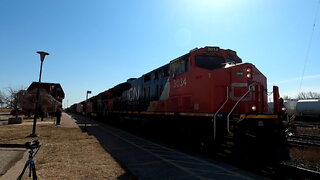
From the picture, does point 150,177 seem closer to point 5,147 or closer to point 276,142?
point 276,142

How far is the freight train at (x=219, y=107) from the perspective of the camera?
7.72m

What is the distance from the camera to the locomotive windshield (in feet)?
34.0

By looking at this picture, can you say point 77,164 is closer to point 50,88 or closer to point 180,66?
point 180,66

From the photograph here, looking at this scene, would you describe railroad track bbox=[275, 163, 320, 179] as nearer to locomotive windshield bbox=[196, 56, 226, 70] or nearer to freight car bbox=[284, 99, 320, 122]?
locomotive windshield bbox=[196, 56, 226, 70]

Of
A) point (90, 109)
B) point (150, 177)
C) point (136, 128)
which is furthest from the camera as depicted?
point (90, 109)

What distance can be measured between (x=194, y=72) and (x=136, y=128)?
9.39 meters

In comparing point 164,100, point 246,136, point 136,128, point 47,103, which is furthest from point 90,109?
point 246,136

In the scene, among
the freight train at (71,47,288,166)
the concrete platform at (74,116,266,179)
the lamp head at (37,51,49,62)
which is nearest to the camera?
the concrete platform at (74,116,266,179)

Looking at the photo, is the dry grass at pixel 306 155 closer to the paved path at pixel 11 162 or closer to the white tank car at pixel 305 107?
the paved path at pixel 11 162

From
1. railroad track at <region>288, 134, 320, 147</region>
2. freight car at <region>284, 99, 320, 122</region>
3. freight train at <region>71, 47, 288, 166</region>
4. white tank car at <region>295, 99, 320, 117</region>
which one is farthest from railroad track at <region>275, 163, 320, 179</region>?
white tank car at <region>295, 99, 320, 117</region>

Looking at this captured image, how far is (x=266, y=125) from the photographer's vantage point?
7.80 meters

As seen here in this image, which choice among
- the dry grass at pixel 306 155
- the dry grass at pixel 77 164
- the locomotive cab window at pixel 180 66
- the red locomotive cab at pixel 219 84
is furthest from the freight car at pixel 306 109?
the dry grass at pixel 77 164

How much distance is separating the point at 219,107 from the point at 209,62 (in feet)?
6.72

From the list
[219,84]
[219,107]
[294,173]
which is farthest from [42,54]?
[294,173]
